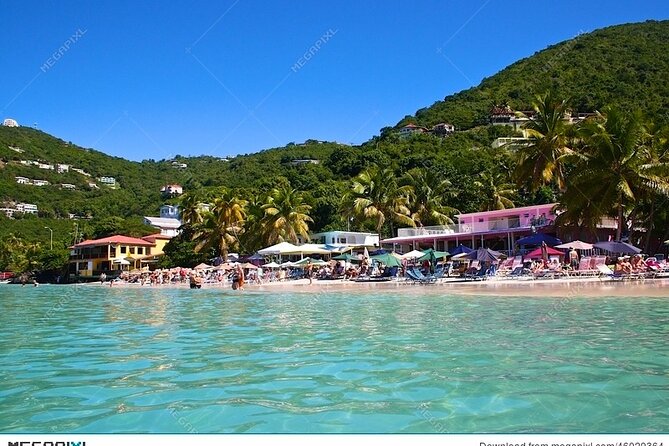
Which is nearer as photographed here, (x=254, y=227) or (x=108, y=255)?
(x=254, y=227)

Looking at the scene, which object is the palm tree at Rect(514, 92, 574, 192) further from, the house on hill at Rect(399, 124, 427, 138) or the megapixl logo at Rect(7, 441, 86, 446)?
the house on hill at Rect(399, 124, 427, 138)

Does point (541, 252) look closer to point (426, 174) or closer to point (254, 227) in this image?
point (426, 174)

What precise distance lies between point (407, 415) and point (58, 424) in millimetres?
2978

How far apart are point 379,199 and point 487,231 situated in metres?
9.04

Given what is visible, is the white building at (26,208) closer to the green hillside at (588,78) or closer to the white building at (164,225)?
the white building at (164,225)

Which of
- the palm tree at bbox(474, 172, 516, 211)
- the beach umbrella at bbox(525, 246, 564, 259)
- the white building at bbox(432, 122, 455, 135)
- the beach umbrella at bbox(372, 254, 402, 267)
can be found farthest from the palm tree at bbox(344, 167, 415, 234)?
the white building at bbox(432, 122, 455, 135)

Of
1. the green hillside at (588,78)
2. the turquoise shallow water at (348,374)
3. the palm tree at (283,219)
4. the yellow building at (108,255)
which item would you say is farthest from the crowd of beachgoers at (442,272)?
the green hillside at (588,78)

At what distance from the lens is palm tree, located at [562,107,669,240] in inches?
1093

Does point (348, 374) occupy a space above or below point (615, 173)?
below

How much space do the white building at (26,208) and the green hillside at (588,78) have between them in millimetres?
62031

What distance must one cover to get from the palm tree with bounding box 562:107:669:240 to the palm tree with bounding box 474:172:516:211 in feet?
58.9

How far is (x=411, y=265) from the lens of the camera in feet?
118

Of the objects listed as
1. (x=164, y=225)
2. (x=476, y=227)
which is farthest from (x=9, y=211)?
(x=476, y=227)

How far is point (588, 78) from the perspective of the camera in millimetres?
81312
